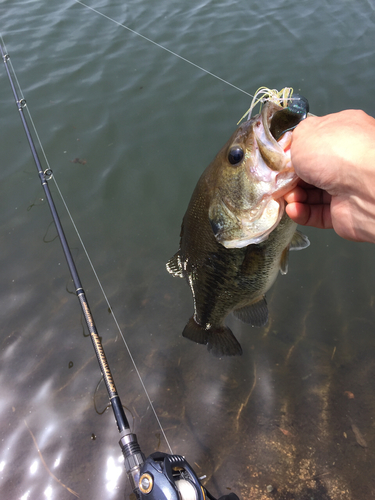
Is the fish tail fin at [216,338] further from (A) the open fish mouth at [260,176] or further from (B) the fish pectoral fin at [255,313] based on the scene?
(A) the open fish mouth at [260,176]

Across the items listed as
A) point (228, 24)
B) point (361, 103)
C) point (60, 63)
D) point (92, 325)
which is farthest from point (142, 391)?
point (228, 24)

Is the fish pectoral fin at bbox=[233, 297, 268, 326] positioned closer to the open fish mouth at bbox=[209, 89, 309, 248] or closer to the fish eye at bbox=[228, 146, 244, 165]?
the open fish mouth at bbox=[209, 89, 309, 248]

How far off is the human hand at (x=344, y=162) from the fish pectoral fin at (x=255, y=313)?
1.17 metres

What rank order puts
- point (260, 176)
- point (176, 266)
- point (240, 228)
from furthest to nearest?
point (176, 266)
point (240, 228)
point (260, 176)

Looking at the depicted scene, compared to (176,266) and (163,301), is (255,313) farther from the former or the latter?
(163,301)

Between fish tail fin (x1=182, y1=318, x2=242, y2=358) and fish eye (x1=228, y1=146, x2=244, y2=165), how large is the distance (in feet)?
4.49

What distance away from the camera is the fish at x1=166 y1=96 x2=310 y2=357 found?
5.02 feet

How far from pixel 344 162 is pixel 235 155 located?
58 cm

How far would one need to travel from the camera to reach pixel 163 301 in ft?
11.1

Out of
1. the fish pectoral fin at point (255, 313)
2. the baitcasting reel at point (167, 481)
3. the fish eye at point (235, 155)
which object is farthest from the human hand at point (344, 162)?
the baitcasting reel at point (167, 481)

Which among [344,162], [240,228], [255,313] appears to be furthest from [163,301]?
[344,162]

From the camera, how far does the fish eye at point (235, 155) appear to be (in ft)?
5.36

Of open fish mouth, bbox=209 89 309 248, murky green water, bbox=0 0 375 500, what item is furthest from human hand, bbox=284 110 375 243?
murky green water, bbox=0 0 375 500

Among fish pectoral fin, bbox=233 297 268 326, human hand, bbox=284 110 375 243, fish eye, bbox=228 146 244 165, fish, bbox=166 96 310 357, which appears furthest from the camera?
fish pectoral fin, bbox=233 297 268 326
